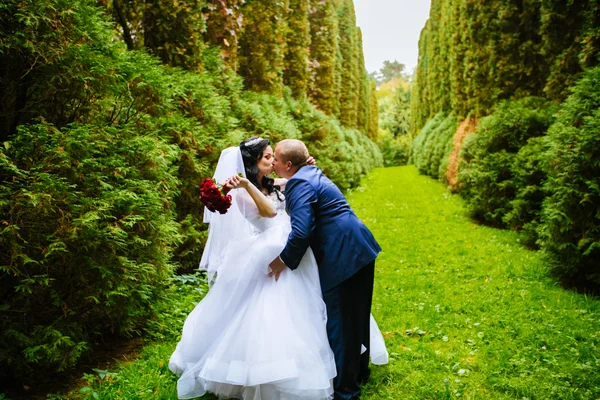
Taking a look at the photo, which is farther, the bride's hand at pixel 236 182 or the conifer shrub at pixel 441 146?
the conifer shrub at pixel 441 146

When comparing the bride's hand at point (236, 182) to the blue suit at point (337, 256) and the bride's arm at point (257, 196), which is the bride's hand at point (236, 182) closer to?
the bride's arm at point (257, 196)

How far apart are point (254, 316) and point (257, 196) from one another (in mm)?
965

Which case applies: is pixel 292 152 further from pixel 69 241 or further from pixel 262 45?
pixel 262 45

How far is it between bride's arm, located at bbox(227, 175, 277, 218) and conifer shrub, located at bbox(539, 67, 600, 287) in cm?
453

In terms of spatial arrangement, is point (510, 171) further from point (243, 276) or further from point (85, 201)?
point (85, 201)

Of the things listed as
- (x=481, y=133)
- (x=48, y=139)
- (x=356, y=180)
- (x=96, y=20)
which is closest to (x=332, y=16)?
(x=356, y=180)

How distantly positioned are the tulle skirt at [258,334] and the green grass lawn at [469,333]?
533 millimetres

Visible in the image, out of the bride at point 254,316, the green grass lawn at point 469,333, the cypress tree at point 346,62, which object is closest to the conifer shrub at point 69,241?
the green grass lawn at point 469,333

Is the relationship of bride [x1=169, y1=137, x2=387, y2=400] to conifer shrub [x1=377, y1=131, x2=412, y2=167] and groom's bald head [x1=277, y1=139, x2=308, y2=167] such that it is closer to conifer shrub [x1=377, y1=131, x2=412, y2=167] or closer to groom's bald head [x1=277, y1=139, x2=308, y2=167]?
groom's bald head [x1=277, y1=139, x2=308, y2=167]

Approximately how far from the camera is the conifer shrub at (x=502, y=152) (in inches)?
360

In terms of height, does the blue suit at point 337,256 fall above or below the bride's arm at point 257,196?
below

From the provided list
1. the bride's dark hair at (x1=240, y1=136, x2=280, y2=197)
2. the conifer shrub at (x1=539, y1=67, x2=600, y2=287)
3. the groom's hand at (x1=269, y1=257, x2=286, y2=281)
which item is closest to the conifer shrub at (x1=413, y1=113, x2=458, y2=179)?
the conifer shrub at (x1=539, y1=67, x2=600, y2=287)

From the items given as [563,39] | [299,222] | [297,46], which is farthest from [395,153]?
[299,222]

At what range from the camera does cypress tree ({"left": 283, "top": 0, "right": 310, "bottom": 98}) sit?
46.9 ft
